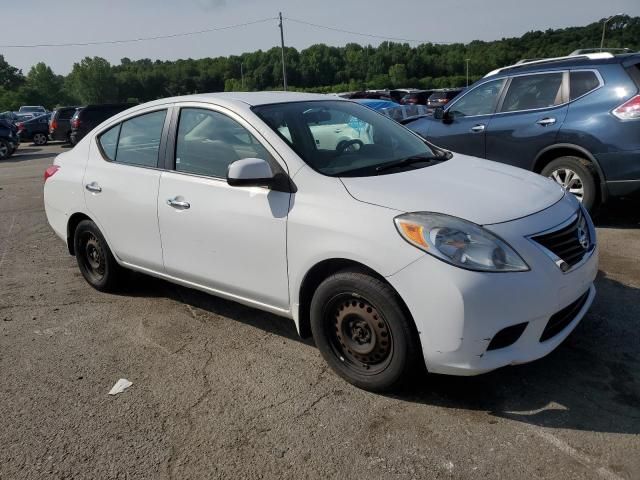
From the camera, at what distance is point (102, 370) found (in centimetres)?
364

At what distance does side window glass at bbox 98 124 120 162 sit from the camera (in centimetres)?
464

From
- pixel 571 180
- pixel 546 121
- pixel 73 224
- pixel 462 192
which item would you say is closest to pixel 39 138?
pixel 73 224

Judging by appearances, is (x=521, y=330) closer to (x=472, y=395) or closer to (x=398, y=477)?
(x=472, y=395)

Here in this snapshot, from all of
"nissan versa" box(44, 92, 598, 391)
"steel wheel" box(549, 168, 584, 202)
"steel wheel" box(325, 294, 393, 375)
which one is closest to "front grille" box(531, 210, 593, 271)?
"nissan versa" box(44, 92, 598, 391)

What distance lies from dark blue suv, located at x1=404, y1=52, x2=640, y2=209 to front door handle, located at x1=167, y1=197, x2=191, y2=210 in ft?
14.3

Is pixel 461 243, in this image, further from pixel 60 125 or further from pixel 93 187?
pixel 60 125

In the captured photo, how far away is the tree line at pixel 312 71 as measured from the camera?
74.4 m

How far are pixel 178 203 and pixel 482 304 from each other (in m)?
2.17

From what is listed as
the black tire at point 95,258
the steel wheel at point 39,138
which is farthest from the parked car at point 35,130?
the black tire at point 95,258

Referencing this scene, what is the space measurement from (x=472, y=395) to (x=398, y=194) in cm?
116

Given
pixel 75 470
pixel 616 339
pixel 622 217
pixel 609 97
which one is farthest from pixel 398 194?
pixel 622 217

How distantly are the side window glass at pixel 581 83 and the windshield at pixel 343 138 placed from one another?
298 cm

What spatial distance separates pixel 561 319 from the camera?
3.04 metres

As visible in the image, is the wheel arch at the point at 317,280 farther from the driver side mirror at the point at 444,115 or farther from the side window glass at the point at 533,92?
the driver side mirror at the point at 444,115
